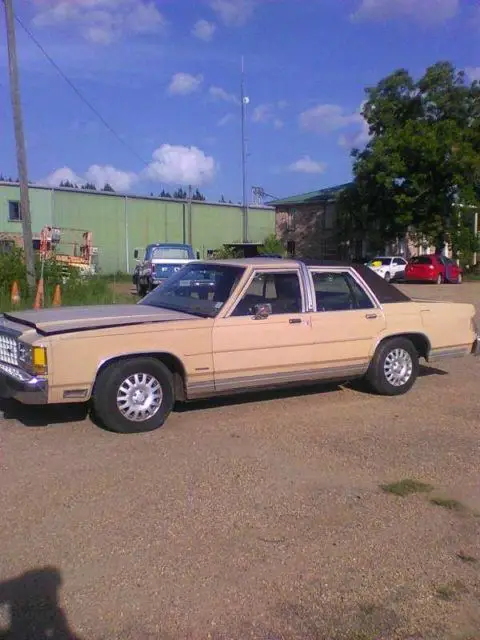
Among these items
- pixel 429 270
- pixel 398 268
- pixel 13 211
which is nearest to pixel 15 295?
pixel 429 270

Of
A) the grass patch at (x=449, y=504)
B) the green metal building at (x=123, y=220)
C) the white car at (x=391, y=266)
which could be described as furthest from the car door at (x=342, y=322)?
the green metal building at (x=123, y=220)

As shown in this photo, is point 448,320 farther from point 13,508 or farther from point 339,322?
point 13,508

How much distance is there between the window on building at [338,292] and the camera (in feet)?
24.8

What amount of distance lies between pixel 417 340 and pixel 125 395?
3.70 meters

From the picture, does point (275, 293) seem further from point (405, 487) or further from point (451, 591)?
point (451, 591)

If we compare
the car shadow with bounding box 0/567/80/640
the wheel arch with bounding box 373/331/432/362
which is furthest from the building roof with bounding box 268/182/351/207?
the car shadow with bounding box 0/567/80/640

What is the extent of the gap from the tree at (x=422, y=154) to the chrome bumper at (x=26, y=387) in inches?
1359

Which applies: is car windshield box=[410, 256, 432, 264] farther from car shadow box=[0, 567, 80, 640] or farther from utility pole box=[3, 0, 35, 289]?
car shadow box=[0, 567, 80, 640]

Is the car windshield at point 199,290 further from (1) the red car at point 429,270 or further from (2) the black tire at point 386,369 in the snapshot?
(1) the red car at point 429,270

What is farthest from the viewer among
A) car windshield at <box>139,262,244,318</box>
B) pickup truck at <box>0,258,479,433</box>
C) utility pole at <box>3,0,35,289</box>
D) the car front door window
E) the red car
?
the red car

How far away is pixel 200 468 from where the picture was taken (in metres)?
5.41

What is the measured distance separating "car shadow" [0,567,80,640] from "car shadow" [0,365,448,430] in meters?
2.84

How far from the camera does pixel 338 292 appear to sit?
25.5ft

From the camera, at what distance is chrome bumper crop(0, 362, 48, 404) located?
5918 mm
